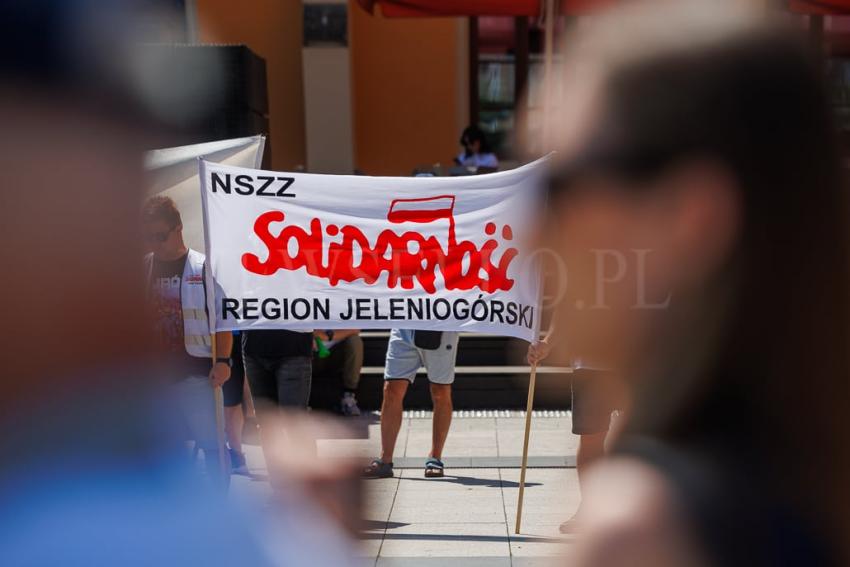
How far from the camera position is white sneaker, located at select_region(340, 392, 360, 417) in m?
8.62

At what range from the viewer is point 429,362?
683cm

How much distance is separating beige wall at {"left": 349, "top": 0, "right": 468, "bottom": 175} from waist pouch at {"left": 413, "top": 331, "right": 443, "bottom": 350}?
19.4 ft

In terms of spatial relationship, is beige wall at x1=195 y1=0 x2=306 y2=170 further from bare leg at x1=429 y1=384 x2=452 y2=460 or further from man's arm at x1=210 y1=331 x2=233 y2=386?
man's arm at x1=210 y1=331 x2=233 y2=386

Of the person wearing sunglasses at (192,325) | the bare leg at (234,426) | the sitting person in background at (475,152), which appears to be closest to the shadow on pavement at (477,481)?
the bare leg at (234,426)

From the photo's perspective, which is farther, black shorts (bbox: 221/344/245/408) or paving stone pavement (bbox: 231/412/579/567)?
black shorts (bbox: 221/344/245/408)

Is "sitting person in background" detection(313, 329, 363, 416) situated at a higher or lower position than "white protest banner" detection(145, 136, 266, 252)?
lower

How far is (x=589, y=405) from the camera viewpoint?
554cm

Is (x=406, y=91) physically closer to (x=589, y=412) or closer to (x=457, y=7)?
(x=457, y=7)

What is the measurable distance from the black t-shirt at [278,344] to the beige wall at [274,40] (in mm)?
6167

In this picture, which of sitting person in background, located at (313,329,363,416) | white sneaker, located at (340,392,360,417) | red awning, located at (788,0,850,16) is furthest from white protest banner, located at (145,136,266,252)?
red awning, located at (788,0,850,16)

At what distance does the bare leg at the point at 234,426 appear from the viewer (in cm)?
666

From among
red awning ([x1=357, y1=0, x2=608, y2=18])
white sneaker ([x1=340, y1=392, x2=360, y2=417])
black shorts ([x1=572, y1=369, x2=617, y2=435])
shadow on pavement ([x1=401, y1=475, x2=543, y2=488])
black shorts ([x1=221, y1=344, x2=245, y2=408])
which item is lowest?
white sneaker ([x1=340, y1=392, x2=360, y2=417])

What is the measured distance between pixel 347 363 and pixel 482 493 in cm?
234

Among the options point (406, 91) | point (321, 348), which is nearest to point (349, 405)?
point (321, 348)
